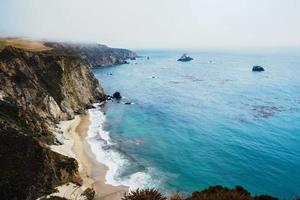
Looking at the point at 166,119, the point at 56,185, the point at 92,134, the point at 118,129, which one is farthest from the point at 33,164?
the point at 166,119

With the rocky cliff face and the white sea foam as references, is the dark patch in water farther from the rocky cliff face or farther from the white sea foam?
the rocky cliff face

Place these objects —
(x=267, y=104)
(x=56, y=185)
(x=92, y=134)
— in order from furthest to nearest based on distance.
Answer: (x=267, y=104) < (x=92, y=134) < (x=56, y=185)

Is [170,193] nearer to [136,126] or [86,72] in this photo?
[136,126]

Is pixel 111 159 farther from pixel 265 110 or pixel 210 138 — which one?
pixel 265 110

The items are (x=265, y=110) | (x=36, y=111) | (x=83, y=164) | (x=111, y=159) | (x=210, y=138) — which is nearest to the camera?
(x=83, y=164)

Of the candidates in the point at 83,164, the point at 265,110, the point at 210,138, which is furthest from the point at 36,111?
the point at 265,110

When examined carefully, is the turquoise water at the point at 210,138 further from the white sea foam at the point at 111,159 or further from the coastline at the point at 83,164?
the coastline at the point at 83,164
